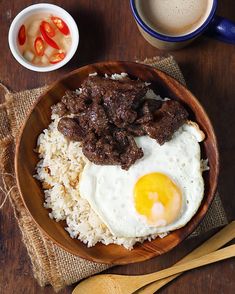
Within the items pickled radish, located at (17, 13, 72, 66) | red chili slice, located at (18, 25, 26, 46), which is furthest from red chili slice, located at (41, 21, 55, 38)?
red chili slice, located at (18, 25, 26, 46)

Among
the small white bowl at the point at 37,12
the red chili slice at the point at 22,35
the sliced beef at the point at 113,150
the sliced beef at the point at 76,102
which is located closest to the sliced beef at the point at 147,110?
the sliced beef at the point at 113,150

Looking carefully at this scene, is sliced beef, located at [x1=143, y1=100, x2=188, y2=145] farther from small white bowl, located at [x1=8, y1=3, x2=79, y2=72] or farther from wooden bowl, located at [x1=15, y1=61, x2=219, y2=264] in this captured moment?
small white bowl, located at [x1=8, y1=3, x2=79, y2=72]

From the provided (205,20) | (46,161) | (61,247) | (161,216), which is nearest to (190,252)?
(161,216)

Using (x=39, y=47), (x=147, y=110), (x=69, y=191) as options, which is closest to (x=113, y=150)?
(x=147, y=110)

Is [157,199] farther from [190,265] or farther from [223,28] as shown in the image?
[223,28]

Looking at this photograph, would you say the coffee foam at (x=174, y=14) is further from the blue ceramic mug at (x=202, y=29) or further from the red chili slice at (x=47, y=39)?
the red chili slice at (x=47, y=39)

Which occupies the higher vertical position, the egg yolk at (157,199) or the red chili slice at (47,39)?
the red chili slice at (47,39)

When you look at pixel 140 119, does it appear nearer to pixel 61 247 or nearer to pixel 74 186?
pixel 74 186
